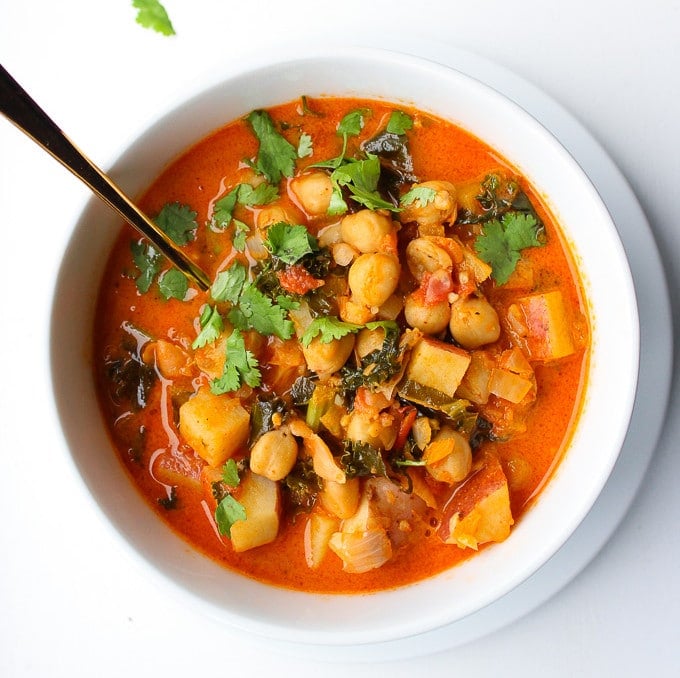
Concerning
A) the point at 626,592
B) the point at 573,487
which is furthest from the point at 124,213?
the point at 626,592

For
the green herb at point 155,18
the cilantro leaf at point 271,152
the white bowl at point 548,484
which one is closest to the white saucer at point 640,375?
the white bowl at point 548,484

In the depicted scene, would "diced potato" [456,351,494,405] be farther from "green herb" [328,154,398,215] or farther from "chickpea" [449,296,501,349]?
"green herb" [328,154,398,215]

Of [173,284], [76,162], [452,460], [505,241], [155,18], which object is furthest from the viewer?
[155,18]

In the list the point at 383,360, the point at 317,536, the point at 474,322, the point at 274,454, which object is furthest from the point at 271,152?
the point at 317,536

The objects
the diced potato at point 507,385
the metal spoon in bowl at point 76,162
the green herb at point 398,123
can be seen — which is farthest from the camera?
the green herb at point 398,123

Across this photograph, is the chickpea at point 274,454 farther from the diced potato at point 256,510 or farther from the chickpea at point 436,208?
the chickpea at point 436,208

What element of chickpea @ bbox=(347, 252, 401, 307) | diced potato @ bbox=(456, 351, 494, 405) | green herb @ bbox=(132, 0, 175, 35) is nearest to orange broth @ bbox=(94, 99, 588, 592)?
diced potato @ bbox=(456, 351, 494, 405)

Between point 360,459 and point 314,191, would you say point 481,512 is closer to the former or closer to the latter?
point 360,459

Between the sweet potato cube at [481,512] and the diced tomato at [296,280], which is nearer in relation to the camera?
the diced tomato at [296,280]
